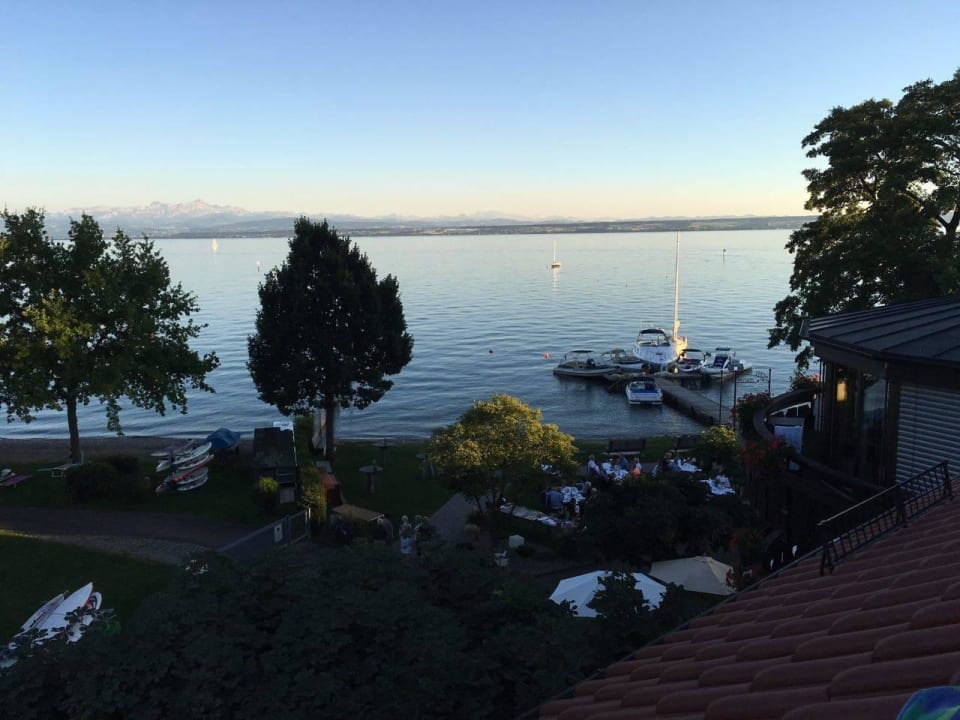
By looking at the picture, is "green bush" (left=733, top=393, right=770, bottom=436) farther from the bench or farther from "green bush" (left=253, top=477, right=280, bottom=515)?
"green bush" (left=253, top=477, right=280, bottom=515)

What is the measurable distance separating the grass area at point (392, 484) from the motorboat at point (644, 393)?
90.0 ft

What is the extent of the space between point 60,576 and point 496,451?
37.8ft

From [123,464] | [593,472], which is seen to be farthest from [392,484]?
[123,464]

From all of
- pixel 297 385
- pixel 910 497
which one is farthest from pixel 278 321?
pixel 910 497

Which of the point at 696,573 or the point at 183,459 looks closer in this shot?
the point at 696,573

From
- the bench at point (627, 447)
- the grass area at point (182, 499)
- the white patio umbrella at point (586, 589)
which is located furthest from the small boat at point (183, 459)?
the bench at point (627, 447)

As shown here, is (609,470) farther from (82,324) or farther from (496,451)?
(82,324)

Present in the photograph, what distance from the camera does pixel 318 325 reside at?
2781 centimetres

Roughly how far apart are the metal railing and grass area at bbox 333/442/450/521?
3520 mm

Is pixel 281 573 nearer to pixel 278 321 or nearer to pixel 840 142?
pixel 278 321

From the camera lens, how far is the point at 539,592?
257 inches

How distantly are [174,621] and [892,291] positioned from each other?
23941mm

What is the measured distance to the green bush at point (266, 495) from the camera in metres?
21.3

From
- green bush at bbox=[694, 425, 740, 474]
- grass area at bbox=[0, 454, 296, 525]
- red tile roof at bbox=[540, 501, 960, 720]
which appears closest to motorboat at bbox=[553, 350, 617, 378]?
green bush at bbox=[694, 425, 740, 474]
